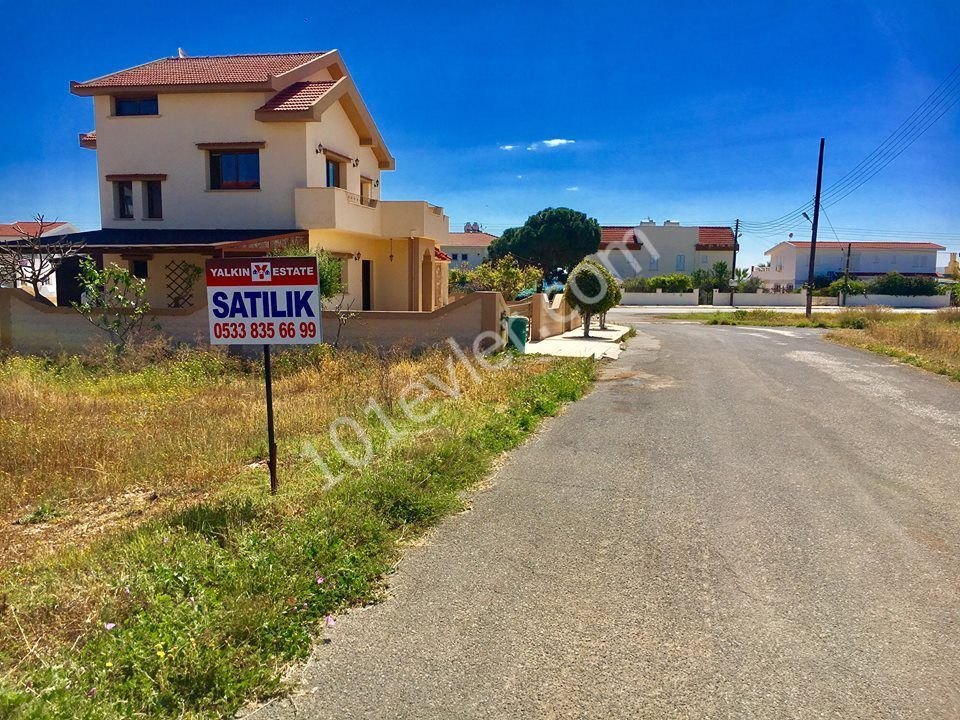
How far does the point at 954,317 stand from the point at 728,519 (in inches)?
1090

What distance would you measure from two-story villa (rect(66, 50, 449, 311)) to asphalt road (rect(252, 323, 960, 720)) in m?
15.3

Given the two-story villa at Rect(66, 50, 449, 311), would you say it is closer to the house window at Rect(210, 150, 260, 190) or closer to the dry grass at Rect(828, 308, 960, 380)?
the house window at Rect(210, 150, 260, 190)

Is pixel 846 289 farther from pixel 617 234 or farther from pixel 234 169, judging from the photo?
pixel 234 169

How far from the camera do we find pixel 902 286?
62938 millimetres

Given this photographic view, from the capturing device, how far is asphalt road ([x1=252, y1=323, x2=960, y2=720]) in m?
3.47

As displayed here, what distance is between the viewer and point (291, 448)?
8000 mm

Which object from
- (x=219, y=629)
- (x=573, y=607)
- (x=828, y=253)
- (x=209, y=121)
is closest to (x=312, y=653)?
(x=219, y=629)

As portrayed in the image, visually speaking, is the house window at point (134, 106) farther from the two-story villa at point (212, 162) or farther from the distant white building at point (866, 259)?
the distant white building at point (866, 259)

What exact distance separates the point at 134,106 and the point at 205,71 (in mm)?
2505

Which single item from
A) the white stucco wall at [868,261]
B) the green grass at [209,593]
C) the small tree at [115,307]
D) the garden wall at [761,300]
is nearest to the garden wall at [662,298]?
the garden wall at [761,300]

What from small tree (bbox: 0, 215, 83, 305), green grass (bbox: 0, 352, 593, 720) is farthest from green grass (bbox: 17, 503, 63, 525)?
small tree (bbox: 0, 215, 83, 305)

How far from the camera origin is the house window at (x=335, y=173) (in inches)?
920

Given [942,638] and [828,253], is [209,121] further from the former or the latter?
[828,253]

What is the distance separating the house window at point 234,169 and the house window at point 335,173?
253 centimetres
